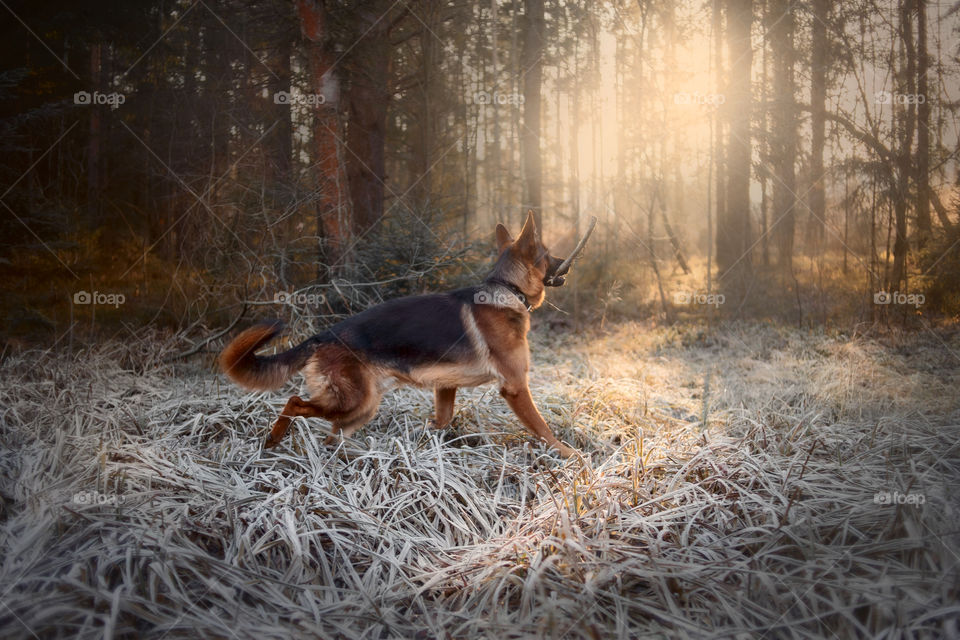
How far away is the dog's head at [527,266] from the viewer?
3984 mm

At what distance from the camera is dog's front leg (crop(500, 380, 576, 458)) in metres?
3.74

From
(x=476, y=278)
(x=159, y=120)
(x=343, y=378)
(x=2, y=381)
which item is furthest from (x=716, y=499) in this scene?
(x=159, y=120)

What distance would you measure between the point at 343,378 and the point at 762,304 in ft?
29.5

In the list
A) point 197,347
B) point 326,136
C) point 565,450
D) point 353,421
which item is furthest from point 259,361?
point 326,136

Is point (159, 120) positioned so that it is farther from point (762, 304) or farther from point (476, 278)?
point (762, 304)

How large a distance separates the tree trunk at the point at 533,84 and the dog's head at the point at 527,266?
26.6 feet

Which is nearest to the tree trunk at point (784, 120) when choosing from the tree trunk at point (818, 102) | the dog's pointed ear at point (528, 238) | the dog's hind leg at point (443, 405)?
the tree trunk at point (818, 102)

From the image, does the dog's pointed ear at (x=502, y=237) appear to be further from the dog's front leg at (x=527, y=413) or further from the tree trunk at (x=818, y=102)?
the tree trunk at (x=818, y=102)

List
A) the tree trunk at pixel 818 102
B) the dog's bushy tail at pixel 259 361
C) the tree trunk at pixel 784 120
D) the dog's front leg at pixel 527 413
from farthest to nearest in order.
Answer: the tree trunk at pixel 784 120, the tree trunk at pixel 818 102, the dog's front leg at pixel 527 413, the dog's bushy tail at pixel 259 361

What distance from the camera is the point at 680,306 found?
1058cm

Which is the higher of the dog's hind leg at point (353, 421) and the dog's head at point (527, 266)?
the dog's head at point (527, 266)

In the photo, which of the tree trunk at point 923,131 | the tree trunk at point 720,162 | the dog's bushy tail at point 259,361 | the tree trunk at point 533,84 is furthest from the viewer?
the tree trunk at point 533,84

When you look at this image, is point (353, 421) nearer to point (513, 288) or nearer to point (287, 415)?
point (287, 415)

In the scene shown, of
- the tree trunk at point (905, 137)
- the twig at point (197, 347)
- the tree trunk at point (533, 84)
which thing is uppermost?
the tree trunk at point (533, 84)
